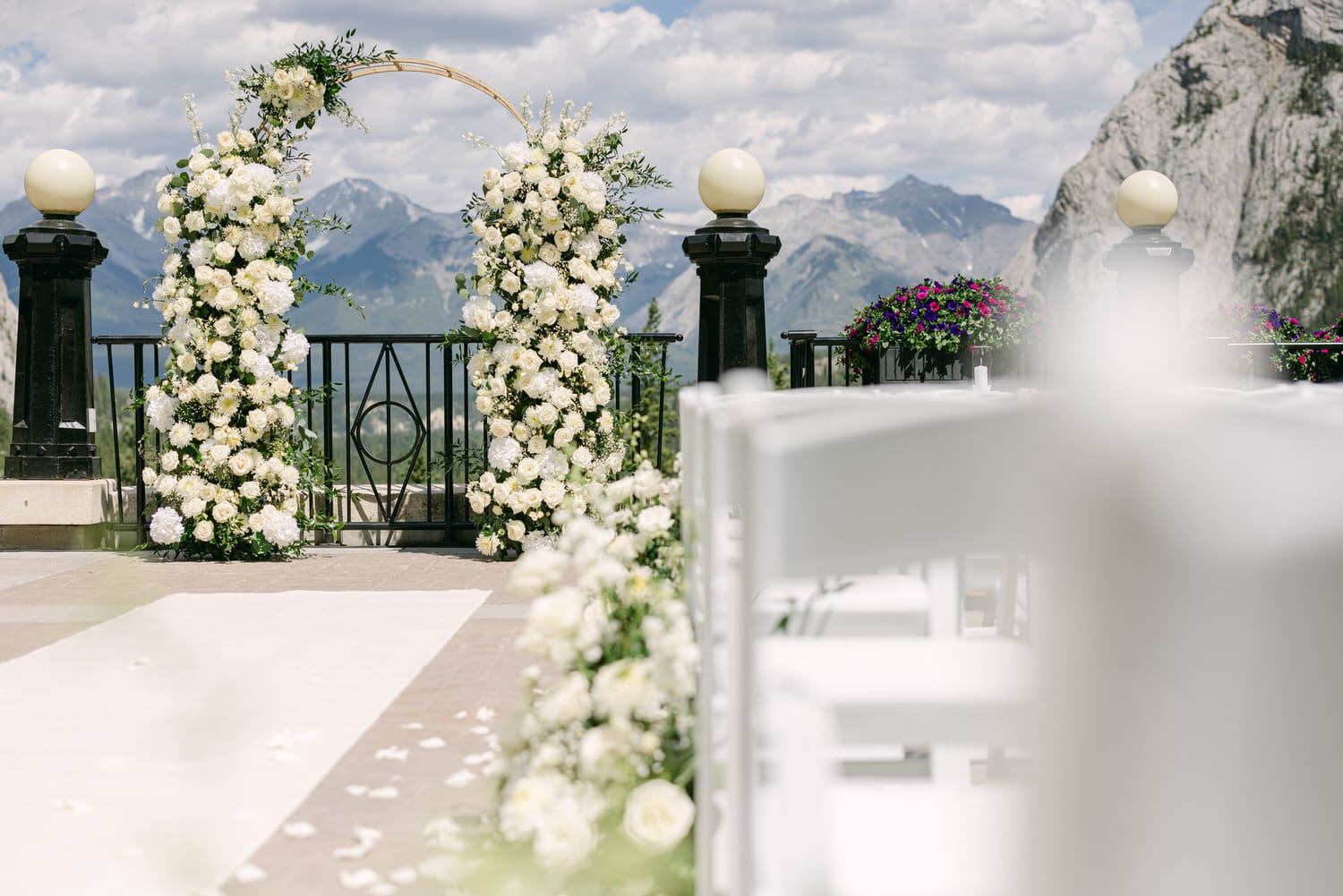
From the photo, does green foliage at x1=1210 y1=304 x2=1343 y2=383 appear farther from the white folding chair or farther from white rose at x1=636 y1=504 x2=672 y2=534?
the white folding chair

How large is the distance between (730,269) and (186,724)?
6.66 metres

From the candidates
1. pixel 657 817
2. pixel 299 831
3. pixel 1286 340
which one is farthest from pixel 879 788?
pixel 1286 340

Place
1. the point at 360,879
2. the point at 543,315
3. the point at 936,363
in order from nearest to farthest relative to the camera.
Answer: the point at 360,879 → the point at 543,315 → the point at 936,363

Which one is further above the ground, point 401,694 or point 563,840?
point 563,840

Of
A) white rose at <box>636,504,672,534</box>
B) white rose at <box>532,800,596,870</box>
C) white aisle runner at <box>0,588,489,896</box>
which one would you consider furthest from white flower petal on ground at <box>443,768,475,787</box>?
white rose at <box>532,800,596,870</box>

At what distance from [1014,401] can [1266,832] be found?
291 mm

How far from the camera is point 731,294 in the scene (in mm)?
7105

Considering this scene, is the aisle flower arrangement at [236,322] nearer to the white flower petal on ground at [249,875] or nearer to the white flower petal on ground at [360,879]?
the white flower petal on ground at [249,875]

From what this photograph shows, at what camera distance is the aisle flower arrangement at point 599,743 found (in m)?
1.76

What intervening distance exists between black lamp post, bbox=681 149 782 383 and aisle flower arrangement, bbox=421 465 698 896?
4.80 m

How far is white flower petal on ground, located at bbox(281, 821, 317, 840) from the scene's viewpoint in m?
2.78

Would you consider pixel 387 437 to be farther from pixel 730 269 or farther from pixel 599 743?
pixel 599 743

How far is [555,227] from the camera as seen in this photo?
6.72 metres

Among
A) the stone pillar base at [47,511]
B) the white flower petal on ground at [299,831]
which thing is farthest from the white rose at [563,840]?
the stone pillar base at [47,511]
